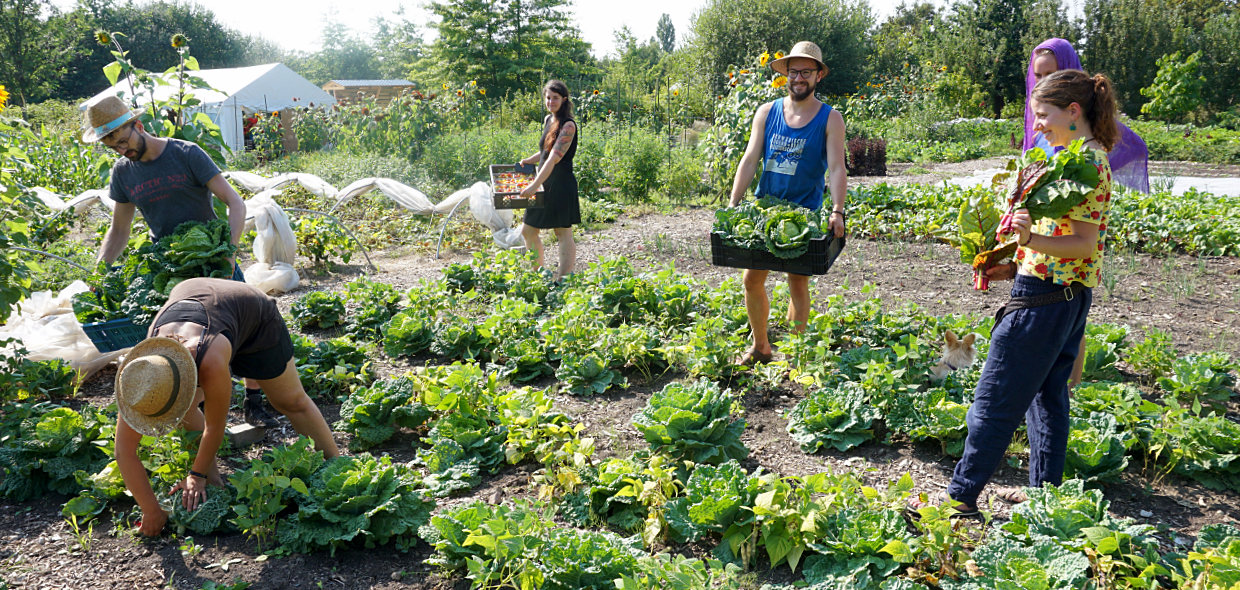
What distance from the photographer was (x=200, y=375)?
2.65m

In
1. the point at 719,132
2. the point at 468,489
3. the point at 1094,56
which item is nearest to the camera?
the point at 468,489

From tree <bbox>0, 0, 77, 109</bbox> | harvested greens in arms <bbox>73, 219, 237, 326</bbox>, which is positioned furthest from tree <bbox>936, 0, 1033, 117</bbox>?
tree <bbox>0, 0, 77, 109</bbox>

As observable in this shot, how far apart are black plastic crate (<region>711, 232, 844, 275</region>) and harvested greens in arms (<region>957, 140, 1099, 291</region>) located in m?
0.87

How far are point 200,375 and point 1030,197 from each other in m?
2.78

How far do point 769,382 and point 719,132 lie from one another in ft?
23.2

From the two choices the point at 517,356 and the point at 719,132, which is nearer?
the point at 517,356

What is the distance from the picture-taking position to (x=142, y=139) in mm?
3738

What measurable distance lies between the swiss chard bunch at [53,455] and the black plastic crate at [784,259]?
294 cm

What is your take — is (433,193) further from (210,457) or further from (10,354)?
(210,457)

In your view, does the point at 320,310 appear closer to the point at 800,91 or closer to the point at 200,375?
the point at 200,375

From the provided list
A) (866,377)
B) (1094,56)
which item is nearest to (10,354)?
(866,377)

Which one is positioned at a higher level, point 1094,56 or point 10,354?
point 1094,56

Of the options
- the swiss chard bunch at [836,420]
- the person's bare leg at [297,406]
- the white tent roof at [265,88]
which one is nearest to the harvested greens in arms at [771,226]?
the swiss chard bunch at [836,420]

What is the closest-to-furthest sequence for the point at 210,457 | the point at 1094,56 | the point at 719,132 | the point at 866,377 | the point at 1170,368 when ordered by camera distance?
1. the point at 210,457
2. the point at 866,377
3. the point at 1170,368
4. the point at 719,132
5. the point at 1094,56
